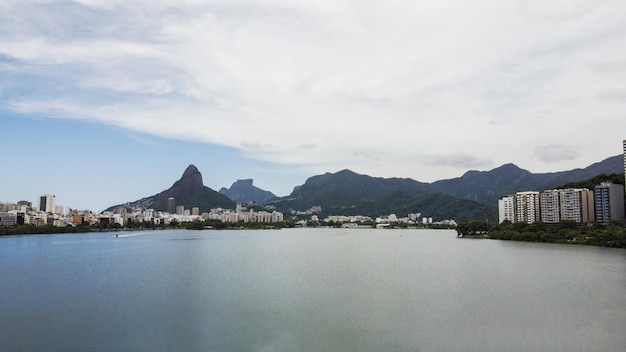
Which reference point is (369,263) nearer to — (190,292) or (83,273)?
(190,292)

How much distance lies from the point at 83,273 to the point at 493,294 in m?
14.0

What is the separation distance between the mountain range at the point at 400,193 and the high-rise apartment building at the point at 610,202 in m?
43.9

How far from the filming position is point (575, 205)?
1508 inches

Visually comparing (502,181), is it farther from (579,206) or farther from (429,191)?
(579,206)

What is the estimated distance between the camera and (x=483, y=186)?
463 ft

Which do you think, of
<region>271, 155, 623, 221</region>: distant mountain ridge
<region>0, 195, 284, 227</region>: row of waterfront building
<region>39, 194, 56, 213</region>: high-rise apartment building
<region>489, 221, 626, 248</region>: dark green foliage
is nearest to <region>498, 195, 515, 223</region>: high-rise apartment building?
<region>489, 221, 626, 248</region>: dark green foliage

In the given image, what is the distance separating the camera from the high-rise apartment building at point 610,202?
1410 inches

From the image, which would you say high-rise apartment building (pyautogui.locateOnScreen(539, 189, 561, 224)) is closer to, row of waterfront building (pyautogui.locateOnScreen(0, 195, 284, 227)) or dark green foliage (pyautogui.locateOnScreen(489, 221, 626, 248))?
dark green foliage (pyautogui.locateOnScreen(489, 221, 626, 248))

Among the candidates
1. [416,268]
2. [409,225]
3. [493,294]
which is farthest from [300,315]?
[409,225]

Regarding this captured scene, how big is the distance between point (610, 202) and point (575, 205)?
107 inches

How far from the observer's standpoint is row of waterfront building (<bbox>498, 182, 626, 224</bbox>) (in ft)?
118

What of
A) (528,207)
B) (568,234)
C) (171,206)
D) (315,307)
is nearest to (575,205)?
(528,207)

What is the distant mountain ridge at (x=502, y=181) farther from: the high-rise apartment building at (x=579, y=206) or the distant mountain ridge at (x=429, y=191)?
the high-rise apartment building at (x=579, y=206)

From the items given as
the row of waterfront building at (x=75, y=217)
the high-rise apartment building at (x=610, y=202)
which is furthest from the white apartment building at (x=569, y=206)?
the row of waterfront building at (x=75, y=217)
